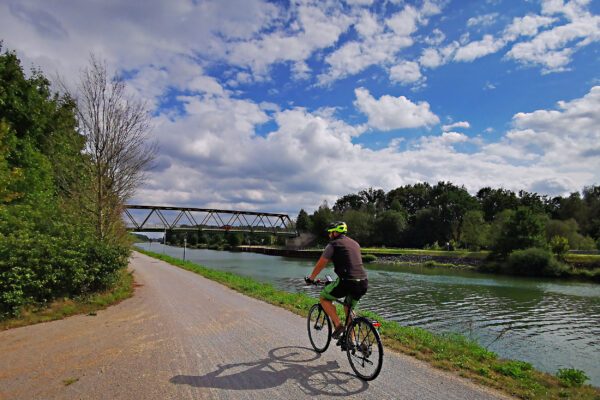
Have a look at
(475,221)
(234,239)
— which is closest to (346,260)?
(475,221)

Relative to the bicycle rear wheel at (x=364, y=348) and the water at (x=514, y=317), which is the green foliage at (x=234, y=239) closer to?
the water at (x=514, y=317)

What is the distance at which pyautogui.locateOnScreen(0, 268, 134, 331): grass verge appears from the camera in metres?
8.98

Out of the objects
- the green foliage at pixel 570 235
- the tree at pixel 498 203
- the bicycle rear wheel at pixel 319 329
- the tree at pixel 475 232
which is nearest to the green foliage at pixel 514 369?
the bicycle rear wheel at pixel 319 329

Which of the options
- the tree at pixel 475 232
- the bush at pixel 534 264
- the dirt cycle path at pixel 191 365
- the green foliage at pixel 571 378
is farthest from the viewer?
the tree at pixel 475 232

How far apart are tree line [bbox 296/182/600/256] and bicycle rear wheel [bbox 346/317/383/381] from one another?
1977 inches

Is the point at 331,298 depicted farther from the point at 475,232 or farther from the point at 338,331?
the point at 475,232

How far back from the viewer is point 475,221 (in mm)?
72062

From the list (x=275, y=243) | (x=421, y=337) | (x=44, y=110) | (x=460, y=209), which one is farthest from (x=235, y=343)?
(x=275, y=243)

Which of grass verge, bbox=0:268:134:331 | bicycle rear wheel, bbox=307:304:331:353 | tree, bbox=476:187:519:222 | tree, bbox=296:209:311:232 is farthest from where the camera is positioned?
tree, bbox=296:209:311:232

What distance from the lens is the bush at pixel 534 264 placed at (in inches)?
1629

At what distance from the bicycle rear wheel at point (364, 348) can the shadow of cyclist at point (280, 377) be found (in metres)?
0.15

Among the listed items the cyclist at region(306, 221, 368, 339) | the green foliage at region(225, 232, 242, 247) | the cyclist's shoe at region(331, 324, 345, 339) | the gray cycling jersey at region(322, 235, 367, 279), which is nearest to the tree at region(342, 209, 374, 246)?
the green foliage at region(225, 232, 242, 247)

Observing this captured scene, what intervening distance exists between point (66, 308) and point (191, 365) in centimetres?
638

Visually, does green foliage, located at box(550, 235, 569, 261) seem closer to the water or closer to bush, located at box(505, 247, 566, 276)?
bush, located at box(505, 247, 566, 276)
